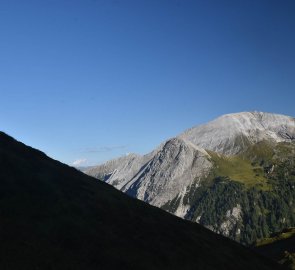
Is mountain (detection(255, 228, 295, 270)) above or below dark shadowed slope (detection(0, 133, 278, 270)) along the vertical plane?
above

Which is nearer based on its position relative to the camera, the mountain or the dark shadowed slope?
the dark shadowed slope

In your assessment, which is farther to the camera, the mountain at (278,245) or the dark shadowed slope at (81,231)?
the mountain at (278,245)

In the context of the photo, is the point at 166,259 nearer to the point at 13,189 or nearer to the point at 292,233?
the point at 13,189

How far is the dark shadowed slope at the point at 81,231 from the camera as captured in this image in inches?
1235

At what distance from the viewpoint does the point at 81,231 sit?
1500 inches

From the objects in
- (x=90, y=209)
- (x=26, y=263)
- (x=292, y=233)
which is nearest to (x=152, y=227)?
(x=90, y=209)

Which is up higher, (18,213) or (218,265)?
(218,265)

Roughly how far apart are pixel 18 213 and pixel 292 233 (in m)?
130

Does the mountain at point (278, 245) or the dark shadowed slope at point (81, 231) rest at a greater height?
the mountain at point (278, 245)

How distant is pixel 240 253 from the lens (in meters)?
59.2

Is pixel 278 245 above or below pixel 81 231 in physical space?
above

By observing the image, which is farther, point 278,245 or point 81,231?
point 278,245

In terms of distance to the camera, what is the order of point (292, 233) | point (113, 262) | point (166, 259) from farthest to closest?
point (292, 233), point (166, 259), point (113, 262)

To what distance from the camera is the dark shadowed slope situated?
31.4m
